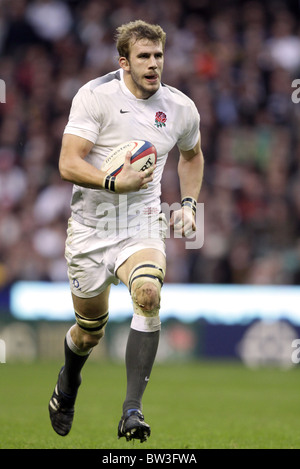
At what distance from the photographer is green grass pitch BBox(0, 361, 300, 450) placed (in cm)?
645

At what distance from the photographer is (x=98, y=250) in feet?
20.4

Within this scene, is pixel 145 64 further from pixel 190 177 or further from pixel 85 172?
pixel 190 177

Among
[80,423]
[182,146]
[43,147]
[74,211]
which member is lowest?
[80,423]

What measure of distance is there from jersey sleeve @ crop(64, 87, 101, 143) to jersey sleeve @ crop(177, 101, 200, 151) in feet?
2.47

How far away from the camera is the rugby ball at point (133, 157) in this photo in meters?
5.66

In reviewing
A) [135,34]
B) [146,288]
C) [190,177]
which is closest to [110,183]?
[146,288]

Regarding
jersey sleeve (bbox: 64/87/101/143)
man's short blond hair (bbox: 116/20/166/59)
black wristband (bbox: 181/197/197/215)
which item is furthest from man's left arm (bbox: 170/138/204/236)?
man's short blond hair (bbox: 116/20/166/59)

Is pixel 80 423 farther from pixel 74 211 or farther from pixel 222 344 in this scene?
pixel 222 344

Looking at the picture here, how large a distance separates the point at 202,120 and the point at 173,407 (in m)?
7.87

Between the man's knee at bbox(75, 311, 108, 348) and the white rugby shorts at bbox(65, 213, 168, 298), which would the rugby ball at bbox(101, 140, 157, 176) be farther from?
the man's knee at bbox(75, 311, 108, 348)

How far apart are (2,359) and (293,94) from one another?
703 cm

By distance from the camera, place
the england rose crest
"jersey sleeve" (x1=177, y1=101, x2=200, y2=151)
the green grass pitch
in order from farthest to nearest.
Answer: the green grass pitch
"jersey sleeve" (x1=177, y1=101, x2=200, y2=151)
the england rose crest

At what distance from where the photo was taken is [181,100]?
6250mm

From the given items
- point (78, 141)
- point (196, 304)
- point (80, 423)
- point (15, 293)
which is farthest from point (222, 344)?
point (78, 141)
